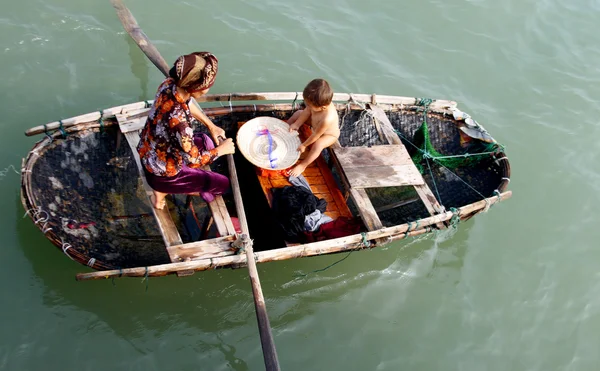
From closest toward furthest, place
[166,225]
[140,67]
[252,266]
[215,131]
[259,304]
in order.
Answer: [259,304], [252,266], [166,225], [215,131], [140,67]

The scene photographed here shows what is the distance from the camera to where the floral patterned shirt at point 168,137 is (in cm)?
299

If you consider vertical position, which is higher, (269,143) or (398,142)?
(269,143)

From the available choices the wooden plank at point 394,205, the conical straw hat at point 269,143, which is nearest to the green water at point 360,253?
the wooden plank at point 394,205

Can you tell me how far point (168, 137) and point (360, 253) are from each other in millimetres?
2290

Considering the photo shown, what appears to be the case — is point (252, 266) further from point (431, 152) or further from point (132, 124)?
point (431, 152)

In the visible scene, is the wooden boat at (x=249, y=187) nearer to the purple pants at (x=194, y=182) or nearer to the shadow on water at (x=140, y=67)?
the purple pants at (x=194, y=182)

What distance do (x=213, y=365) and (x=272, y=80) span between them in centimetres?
356

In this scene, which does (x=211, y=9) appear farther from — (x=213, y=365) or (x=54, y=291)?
(x=213, y=365)

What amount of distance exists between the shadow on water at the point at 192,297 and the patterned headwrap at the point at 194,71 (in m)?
1.84

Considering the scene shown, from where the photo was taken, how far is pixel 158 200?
141 inches

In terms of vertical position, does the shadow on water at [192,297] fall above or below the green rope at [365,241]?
below

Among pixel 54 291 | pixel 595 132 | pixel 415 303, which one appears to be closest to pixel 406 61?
pixel 595 132

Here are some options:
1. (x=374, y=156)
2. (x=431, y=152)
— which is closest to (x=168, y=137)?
(x=374, y=156)

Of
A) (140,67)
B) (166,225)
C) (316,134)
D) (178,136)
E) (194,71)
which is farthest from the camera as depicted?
(140,67)
